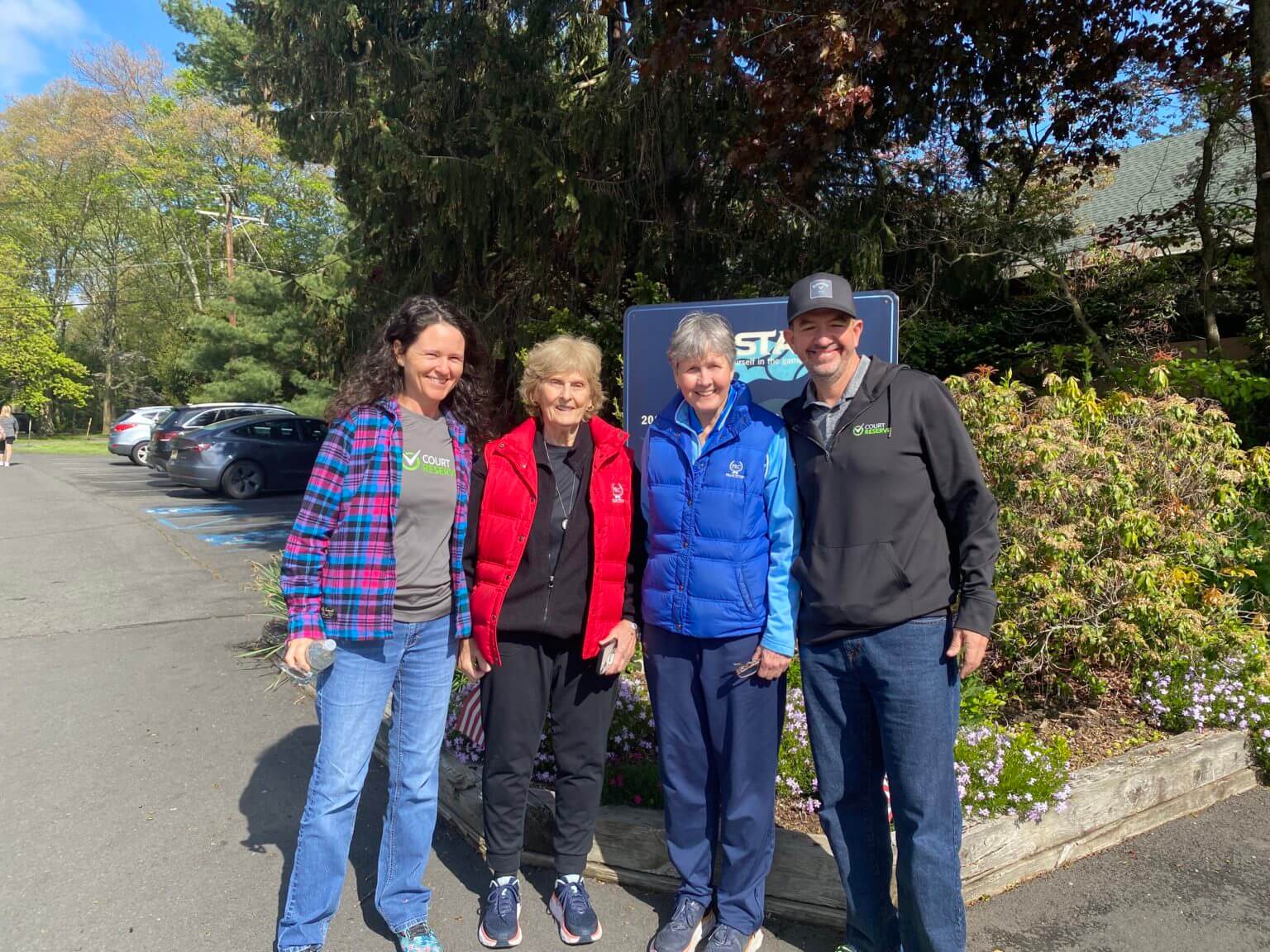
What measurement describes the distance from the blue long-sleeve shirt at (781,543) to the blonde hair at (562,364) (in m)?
0.62

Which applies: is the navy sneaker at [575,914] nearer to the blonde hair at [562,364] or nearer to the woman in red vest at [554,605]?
the woman in red vest at [554,605]

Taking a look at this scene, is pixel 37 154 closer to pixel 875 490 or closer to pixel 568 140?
pixel 568 140

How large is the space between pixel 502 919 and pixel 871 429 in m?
1.91

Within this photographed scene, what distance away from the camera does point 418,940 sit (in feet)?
8.56

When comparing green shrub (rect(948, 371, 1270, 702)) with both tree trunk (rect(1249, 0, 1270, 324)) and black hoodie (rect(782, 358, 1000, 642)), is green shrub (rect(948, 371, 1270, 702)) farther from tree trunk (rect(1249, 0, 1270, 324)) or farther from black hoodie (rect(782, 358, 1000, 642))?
tree trunk (rect(1249, 0, 1270, 324))

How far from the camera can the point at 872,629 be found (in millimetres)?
2305

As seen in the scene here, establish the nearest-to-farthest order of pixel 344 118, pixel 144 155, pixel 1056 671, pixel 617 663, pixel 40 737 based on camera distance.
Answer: pixel 617 663, pixel 1056 671, pixel 40 737, pixel 344 118, pixel 144 155

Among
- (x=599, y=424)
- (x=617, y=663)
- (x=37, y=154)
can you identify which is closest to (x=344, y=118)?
(x=599, y=424)

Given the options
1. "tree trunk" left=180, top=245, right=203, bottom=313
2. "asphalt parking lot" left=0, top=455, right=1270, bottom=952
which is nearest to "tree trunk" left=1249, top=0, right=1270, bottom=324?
"asphalt parking lot" left=0, top=455, right=1270, bottom=952

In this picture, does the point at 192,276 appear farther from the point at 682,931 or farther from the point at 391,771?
the point at 682,931

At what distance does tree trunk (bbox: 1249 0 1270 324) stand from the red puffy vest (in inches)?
220

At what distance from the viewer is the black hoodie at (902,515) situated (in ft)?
7.47

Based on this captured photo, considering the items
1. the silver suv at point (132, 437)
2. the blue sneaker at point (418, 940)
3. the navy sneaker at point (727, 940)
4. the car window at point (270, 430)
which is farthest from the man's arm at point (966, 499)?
the silver suv at point (132, 437)

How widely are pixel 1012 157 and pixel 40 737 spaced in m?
9.31
